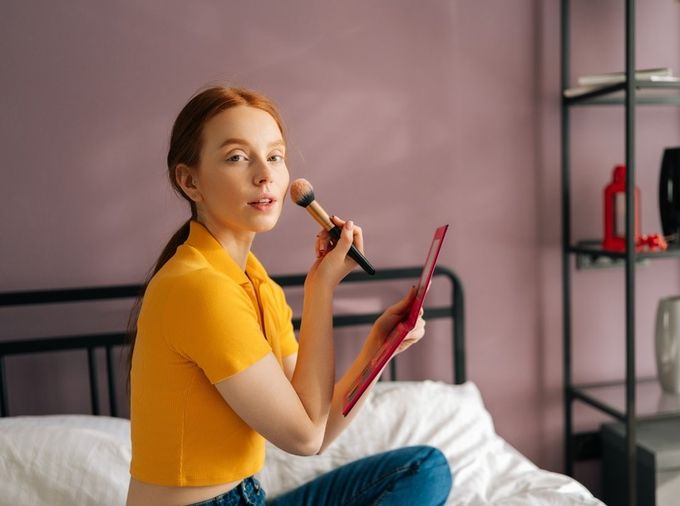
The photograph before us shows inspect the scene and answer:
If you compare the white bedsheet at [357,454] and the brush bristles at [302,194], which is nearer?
the brush bristles at [302,194]

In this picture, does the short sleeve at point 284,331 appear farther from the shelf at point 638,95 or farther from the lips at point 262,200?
the shelf at point 638,95

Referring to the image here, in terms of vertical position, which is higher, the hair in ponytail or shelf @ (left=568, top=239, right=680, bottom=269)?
the hair in ponytail

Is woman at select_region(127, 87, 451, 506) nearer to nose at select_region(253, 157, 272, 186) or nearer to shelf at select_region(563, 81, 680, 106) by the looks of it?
nose at select_region(253, 157, 272, 186)

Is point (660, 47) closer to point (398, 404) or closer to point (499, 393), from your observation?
point (499, 393)

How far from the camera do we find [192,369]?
873 mm

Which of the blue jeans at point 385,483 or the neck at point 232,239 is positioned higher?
the neck at point 232,239

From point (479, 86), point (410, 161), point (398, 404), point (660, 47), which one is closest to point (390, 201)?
point (410, 161)

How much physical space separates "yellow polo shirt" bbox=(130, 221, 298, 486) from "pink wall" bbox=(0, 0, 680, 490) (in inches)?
33.7

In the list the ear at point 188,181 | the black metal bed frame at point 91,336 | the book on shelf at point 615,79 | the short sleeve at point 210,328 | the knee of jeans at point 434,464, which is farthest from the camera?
the book on shelf at point 615,79

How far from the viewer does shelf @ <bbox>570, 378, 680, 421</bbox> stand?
1.75 metres

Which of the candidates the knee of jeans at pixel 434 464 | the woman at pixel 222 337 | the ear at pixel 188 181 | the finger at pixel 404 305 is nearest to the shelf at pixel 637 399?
the knee of jeans at pixel 434 464

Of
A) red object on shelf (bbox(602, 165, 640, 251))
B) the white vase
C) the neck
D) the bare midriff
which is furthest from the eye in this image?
the white vase

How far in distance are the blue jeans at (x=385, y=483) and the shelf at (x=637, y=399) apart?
72 centimetres

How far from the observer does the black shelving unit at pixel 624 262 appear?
1645 millimetres
